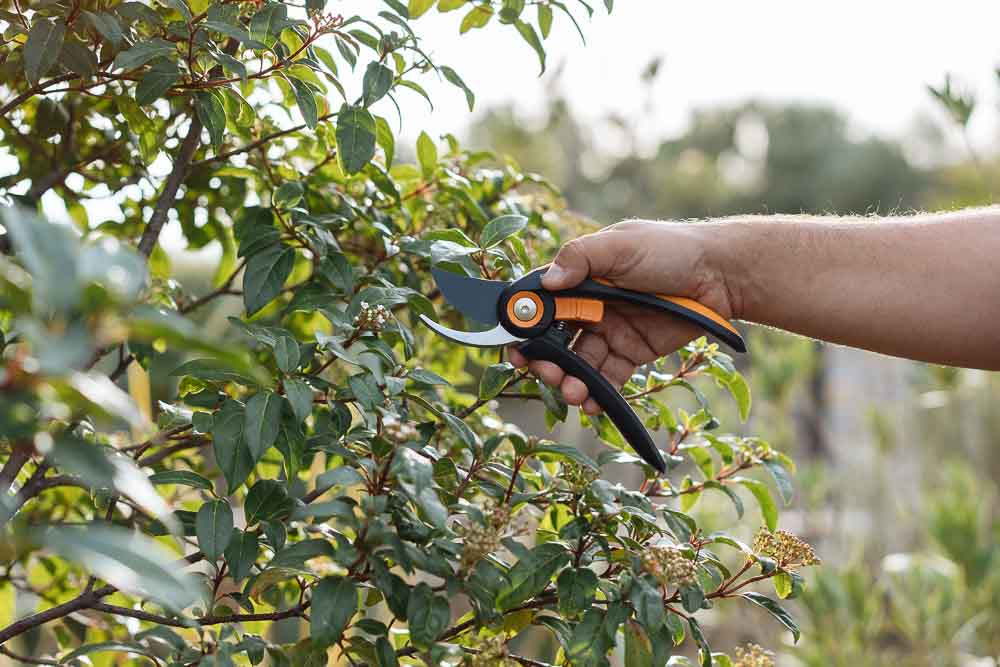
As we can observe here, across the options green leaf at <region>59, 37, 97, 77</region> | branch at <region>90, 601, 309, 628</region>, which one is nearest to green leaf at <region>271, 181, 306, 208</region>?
green leaf at <region>59, 37, 97, 77</region>

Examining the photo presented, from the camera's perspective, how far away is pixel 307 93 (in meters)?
1.02

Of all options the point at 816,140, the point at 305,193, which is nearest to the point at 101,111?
the point at 305,193

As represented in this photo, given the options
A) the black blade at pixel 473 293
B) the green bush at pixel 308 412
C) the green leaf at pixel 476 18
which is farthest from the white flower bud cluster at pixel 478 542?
the green leaf at pixel 476 18

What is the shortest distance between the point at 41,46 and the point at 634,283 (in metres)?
0.71

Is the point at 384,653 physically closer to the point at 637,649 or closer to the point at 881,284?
the point at 637,649

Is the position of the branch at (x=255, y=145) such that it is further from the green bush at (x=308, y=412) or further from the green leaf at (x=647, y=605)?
the green leaf at (x=647, y=605)

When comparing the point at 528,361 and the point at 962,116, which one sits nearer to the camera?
the point at 528,361

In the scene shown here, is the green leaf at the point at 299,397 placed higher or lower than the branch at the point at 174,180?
lower

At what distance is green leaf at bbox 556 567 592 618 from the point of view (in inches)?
35.9

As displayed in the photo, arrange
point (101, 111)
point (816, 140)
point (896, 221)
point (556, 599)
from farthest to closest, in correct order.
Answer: point (816, 140) → point (896, 221) → point (101, 111) → point (556, 599)

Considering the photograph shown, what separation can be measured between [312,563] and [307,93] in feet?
1.61

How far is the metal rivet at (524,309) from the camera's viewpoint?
1.12 metres

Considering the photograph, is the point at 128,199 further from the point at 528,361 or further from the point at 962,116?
the point at 962,116

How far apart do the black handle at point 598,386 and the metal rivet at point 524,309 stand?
0.03 m
